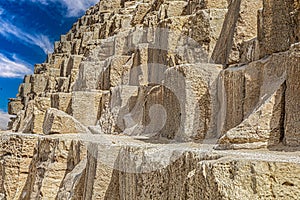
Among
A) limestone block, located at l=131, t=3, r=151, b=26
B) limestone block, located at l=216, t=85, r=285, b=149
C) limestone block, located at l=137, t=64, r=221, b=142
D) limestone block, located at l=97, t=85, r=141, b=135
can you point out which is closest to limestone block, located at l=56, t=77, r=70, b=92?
limestone block, located at l=131, t=3, r=151, b=26

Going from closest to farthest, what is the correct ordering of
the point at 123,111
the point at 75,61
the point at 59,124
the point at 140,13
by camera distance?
the point at 59,124 < the point at 123,111 < the point at 140,13 < the point at 75,61

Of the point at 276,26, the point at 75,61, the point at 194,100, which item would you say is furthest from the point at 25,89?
the point at 276,26

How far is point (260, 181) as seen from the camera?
2217 millimetres

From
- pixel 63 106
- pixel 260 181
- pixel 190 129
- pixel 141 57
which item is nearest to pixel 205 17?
pixel 190 129

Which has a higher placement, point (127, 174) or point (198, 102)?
point (198, 102)

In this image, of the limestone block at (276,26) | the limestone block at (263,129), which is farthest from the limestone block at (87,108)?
the limestone block at (263,129)

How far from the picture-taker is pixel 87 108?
1034 centimetres

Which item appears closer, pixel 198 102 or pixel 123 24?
pixel 198 102

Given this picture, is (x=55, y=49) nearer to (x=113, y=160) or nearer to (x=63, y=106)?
(x=63, y=106)

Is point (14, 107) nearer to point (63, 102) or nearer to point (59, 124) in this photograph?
point (63, 102)

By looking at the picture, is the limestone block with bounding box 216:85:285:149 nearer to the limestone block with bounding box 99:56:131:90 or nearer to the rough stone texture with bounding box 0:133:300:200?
the rough stone texture with bounding box 0:133:300:200

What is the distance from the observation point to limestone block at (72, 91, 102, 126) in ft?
33.7

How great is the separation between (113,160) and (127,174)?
518 mm

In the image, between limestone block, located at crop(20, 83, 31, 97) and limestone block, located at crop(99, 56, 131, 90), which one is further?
limestone block, located at crop(20, 83, 31, 97)
